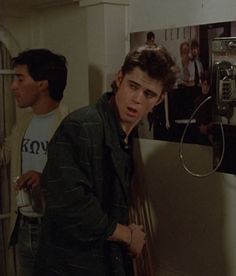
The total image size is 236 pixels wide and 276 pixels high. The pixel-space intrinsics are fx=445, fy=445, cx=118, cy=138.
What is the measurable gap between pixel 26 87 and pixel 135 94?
2.17ft

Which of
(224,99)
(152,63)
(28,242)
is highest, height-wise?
(152,63)

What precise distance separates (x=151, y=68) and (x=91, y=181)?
1.30ft

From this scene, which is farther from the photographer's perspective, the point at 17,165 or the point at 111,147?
the point at 17,165

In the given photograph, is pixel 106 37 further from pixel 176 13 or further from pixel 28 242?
pixel 28 242

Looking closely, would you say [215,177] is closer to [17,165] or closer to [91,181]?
[91,181]

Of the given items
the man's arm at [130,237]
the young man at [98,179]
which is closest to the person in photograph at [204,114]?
the young man at [98,179]

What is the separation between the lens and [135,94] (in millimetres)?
1395

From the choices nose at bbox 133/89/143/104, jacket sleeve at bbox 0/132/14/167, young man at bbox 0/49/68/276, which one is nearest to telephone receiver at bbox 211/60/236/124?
nose at bbox 133/89/143/104

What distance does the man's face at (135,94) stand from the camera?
54.9 inches

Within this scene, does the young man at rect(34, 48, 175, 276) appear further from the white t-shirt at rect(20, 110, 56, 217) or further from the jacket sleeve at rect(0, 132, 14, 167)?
the jacket sleeve at rect(0, 132, 14, 167)

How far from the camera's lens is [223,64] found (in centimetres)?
151

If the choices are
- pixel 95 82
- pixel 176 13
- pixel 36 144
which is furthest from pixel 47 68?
pixel 176 13

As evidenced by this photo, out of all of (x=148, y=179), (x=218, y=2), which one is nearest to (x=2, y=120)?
(x=148, y=179)

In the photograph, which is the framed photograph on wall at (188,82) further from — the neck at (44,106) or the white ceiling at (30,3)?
the white ceiling at (30,3)
